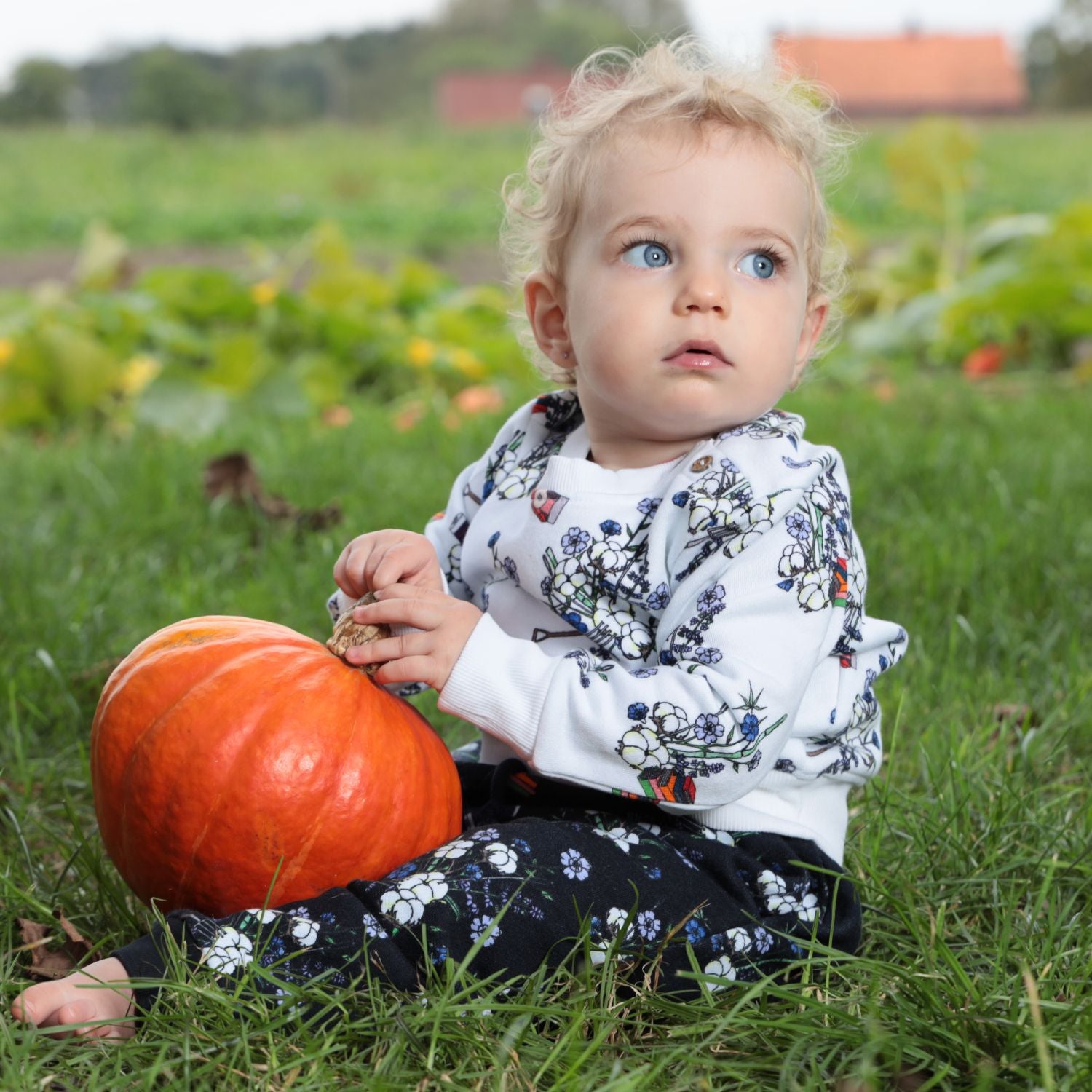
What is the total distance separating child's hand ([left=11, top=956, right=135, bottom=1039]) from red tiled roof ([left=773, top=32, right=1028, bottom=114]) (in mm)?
42981

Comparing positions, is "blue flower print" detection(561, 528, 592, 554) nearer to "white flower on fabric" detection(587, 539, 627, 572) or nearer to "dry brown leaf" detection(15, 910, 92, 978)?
"white flower on fabric" detection(587, 539, 627, 572)

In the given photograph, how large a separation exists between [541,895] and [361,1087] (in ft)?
1.10

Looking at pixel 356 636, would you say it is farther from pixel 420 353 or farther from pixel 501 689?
pixel 420 353

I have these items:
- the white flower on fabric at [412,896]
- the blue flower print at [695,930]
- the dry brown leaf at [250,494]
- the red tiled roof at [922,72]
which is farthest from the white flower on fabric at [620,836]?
the red tiled roof at [922,72]

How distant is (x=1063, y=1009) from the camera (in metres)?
1.32

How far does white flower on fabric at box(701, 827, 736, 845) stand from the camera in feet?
5.39

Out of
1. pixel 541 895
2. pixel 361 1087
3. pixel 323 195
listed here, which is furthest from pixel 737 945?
pixel 323 195

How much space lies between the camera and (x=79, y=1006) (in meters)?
1.34

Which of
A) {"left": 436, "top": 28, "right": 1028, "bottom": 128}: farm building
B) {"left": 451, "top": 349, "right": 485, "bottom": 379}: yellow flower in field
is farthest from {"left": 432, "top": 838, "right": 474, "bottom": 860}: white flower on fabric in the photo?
{"left": 436, "top": 28, "right": 1028, "bottom": 128}: farm building

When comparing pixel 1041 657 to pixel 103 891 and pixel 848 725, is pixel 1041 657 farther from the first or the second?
pixel 103 891

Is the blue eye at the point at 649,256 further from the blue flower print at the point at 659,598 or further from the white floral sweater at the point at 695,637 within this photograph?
the blue flower print at the point at 659,598

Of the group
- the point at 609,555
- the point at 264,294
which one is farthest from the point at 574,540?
the point at 264,294

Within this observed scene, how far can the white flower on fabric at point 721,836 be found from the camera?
164 cm

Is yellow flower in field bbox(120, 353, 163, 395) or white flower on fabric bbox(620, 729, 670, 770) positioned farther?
yellow flower in field bbox(120, 353, 163, 395)
